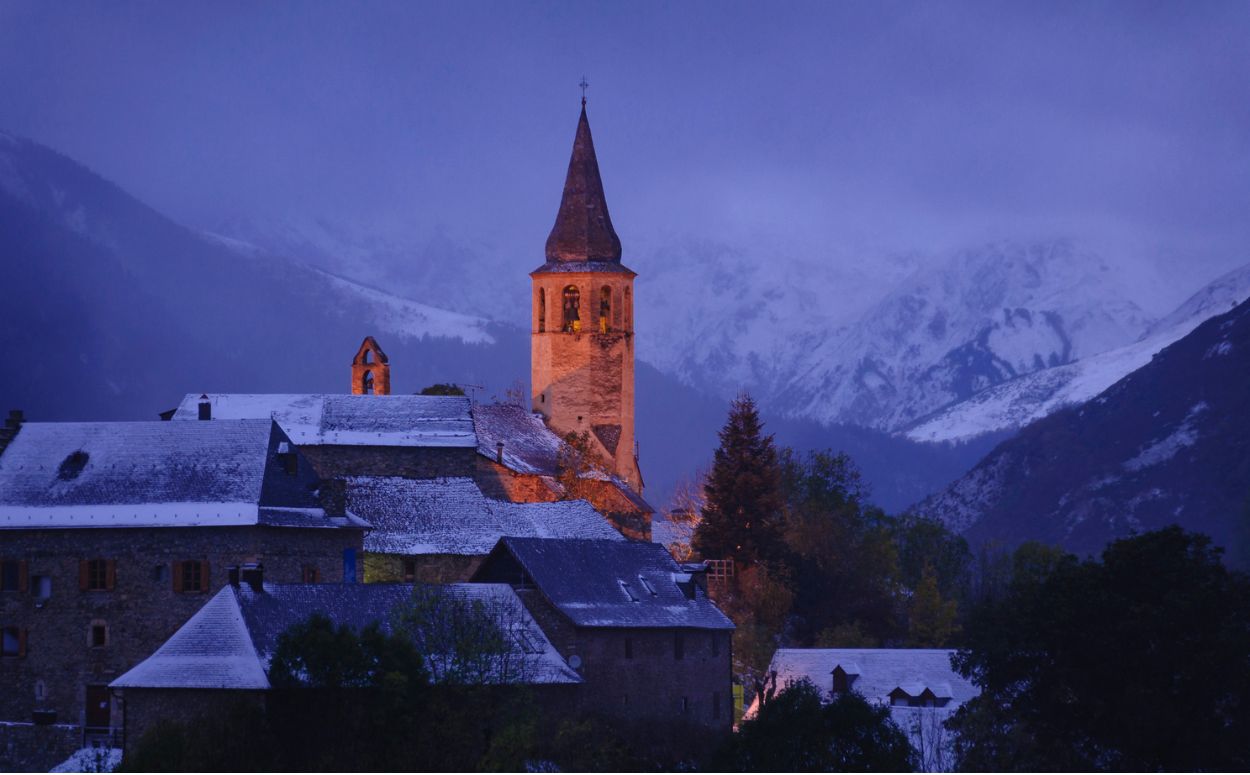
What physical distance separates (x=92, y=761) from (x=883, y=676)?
3328 cm

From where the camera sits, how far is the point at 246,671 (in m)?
62.8

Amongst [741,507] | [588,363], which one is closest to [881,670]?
[741,507]

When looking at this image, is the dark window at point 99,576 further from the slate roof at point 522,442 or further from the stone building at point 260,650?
the slate roof at point 522,442

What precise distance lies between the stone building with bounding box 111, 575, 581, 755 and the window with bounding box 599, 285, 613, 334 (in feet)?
152

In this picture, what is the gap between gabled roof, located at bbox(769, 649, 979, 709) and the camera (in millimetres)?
86125

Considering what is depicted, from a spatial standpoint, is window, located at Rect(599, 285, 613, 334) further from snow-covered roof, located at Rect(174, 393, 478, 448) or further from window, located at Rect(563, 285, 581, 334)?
snow-covered roof, located at Rect(174, 393, 478, 448)

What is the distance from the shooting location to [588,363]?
386 feet

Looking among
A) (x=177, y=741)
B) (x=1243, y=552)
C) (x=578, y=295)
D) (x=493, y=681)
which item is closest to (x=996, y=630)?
(x=493, y=681)

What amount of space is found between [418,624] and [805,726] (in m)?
12.5

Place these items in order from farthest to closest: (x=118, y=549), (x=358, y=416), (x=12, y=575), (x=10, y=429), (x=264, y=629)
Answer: (x=358, y=416) < (x=10, y=429) < (x=12, y=575) < (x=118, y=549) < (x=264, y=629)

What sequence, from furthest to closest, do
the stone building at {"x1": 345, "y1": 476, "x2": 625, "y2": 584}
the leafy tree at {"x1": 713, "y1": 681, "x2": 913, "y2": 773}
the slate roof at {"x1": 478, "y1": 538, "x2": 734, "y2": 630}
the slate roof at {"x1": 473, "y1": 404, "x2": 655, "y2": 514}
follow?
the slate roof at {"x1": 473, "y1": 404, "x2": 655, "y2": 514} → the stone building at {"x1": 345, "y1": 476, "x2": 625, "y2": 584} → the slate roof at {"x1": 478, "y1": 538, "x2": 734, "y2": 630} → the leafy tree at {"x1": 713, "y1": 681, "x2": 913, "y2": 773}

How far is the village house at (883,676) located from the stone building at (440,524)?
29.4 ft

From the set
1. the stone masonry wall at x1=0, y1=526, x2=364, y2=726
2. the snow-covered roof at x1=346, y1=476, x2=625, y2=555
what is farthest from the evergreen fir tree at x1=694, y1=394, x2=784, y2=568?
the stone masonry wall at x1=0, y1=526, x2=364, y2=726

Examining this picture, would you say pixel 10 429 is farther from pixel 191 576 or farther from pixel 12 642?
pixel 191 576
